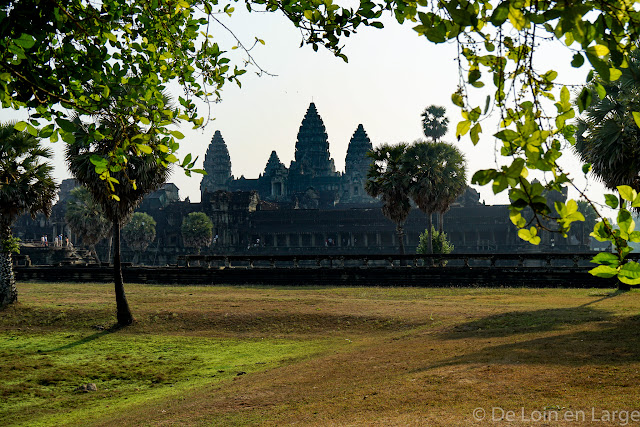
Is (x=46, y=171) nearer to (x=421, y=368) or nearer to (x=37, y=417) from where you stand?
(x=37, y=417)

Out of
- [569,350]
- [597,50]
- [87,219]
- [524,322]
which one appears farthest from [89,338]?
[87,219]

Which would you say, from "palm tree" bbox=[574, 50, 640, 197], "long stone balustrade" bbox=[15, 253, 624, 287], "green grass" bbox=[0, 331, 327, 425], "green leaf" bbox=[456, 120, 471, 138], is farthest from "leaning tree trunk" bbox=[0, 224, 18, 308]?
"green leaf" bbox=[456, 120, 471, 138]

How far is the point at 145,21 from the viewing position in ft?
26.6

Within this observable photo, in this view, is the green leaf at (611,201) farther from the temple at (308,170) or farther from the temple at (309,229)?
the temple at (308,170)

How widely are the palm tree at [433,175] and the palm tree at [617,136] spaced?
17278 millimetres

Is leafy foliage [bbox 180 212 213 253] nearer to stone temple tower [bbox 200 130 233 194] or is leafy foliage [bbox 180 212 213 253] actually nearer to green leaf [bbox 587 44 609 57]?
stone temple tower [bbox 200 130 233 194]

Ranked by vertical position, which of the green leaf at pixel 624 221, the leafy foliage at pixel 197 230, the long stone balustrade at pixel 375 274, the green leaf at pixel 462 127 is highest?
the leafy foliage at pixel 197 230

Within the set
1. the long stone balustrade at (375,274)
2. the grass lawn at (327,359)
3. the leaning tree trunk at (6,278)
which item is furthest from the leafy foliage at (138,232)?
the leaning tree trunk at (6,278)

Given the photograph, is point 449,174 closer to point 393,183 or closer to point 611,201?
point 393,183

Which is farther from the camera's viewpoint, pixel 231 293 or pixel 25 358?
pixel 231 293

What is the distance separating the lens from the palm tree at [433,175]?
39.9m

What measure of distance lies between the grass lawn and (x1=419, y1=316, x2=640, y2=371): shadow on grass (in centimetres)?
3

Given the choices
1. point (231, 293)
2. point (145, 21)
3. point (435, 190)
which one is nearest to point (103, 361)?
point (145, 21)

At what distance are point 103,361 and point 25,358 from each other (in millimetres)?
2003
